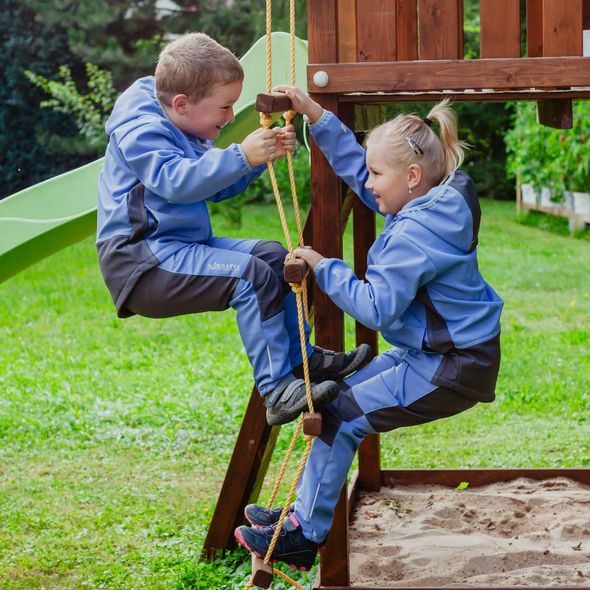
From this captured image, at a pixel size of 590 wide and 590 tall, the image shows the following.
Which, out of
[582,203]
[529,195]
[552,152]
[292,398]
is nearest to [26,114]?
[529,195]

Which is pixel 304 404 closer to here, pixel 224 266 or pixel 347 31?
pixel 224 266

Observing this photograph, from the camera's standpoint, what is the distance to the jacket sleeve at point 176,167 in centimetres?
326

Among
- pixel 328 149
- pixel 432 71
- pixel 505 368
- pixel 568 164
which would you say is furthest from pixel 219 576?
pixel 568 164

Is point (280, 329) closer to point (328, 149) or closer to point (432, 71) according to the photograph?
point (328, 149)

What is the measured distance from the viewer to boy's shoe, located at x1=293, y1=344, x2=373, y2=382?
11.5ft

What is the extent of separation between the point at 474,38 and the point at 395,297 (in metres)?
17.1

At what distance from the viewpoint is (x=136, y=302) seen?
3.45 m

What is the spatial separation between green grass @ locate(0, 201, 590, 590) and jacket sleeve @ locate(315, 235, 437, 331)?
1892 mm

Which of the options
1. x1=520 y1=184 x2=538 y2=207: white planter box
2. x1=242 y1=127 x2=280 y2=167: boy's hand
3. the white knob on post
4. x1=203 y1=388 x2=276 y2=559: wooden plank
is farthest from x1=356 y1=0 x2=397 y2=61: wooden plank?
x1=520 y1=184 x2=538 y2=207: white planter box

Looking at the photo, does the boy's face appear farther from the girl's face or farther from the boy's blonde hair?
the girl's face

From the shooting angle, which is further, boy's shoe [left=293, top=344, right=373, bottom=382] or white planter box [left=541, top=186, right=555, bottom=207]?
white planter box [left=541, top=186, right=555, bottom=207]

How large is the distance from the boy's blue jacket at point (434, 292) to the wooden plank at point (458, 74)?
352 millimetres

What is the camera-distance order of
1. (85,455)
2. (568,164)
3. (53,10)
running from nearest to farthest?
(85,455)
(568,164)
(53,10)

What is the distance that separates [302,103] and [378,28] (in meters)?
0.42
